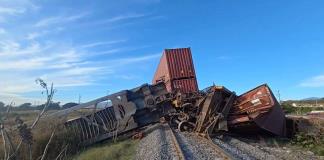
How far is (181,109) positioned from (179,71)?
2731 mm

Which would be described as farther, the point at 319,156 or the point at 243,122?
the point at 243,122

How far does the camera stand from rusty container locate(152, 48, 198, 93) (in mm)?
20625

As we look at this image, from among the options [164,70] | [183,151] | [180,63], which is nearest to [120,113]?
[164,70]

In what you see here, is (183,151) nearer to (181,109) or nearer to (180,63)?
(181,109)

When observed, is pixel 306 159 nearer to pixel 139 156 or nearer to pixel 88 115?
pixel 139 156

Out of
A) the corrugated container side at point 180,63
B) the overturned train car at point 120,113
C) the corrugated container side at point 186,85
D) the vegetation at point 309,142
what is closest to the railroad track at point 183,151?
the vegetation at point 309,142

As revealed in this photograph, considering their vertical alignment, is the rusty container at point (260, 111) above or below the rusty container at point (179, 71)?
below

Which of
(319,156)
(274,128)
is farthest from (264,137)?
(319,156)

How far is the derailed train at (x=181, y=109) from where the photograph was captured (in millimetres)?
16328

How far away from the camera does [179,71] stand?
21.1 meters

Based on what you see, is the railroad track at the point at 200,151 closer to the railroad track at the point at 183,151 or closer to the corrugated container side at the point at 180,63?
the railroad track at the point at 183,151

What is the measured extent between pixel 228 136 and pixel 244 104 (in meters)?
1.57

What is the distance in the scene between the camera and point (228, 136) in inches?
659

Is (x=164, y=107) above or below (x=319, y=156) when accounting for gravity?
above
